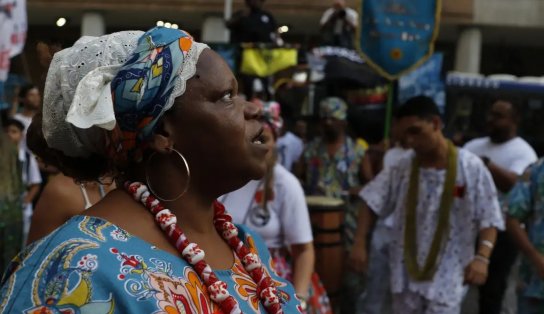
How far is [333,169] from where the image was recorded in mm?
9414

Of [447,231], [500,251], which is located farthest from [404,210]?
[500,251]

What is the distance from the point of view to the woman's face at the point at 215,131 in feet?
7.23

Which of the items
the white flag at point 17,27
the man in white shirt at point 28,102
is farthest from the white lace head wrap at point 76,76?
the man in white shirt at point 28,102

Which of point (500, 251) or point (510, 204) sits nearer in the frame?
point (510, 204)

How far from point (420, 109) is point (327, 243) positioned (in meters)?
1.10

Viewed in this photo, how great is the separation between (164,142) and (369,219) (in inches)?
188

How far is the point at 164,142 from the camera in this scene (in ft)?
7.21

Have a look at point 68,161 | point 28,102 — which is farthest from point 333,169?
point 68,161

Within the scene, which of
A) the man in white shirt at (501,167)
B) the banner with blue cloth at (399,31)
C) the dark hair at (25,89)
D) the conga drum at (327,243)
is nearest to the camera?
the conga drum at (327,243)

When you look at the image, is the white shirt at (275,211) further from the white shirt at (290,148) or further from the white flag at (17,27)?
the white shirt at (290,148)

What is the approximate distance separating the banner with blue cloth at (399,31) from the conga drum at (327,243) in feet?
8.81

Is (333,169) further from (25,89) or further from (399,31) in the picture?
(25,89)

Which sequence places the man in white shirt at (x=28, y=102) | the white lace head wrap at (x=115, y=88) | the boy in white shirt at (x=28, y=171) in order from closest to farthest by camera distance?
the white lace head wrap at (x=115, y=88)
the boy in white shirt at (x=28, y=171)
the man in white shirt at (x=28, y=102)

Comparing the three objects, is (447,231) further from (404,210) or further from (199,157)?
(199,157)
